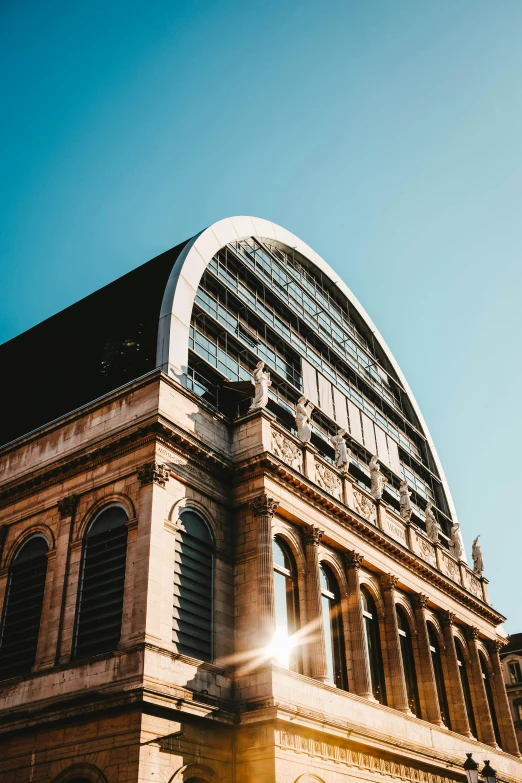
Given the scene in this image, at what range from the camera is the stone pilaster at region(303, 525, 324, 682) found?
25953mm

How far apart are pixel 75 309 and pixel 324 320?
45.9 ft

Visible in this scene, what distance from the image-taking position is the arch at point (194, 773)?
20828 mm

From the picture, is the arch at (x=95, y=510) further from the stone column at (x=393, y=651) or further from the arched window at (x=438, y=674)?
the arched window at (x=438, y=674)

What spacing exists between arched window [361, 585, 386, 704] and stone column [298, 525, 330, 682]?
4.06 meters

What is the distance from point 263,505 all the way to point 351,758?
8.76m

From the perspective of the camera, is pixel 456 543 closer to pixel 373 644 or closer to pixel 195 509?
pixel 373 644

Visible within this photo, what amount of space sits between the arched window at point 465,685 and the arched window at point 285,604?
42.6 ft

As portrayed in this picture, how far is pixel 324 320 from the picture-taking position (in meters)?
43.1

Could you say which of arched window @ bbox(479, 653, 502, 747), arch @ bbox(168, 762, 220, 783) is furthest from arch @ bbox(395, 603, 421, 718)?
arch @ bbox(168, 762, 220, 783)

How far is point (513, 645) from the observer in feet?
226

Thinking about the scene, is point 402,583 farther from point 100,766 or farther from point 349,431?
point 100,766

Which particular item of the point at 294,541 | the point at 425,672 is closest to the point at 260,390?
→ the point at 294,541

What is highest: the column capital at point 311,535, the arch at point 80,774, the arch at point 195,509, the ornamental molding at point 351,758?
the column capital at point 311,535

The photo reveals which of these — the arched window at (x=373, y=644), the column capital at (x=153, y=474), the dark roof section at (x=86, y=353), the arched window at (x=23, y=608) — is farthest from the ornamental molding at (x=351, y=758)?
the dark roof section at (x=86, y=353)
